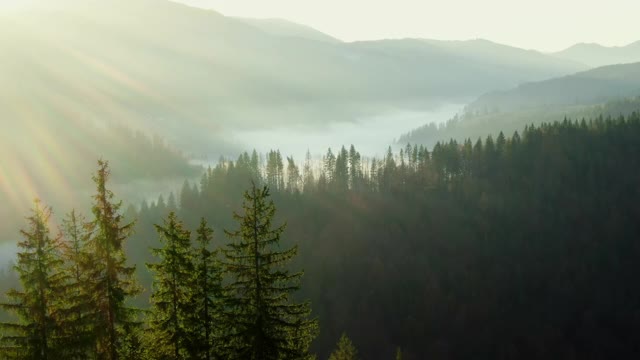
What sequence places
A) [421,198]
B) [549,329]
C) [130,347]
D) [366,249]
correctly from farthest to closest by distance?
[421,198] < [366,249] < [549,329] < [130,347]

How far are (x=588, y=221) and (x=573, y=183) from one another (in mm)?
20301

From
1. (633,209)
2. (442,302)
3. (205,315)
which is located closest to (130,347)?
(205,315)

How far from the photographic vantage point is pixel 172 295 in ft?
75.7

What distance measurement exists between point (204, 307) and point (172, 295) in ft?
4.85

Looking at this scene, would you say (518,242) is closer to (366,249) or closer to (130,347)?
(366,249)

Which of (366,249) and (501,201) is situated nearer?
(366,249)

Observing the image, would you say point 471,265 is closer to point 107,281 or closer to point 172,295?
point 172,295

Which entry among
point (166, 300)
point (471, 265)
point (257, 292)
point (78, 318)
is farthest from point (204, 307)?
point (471, 265)

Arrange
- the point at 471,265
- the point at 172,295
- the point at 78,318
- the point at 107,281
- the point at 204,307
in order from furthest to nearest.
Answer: the point at 471,265, the point at 78,318, the point at 107,281, the point at 204,307, the point at 172,295

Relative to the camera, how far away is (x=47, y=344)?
23.7m

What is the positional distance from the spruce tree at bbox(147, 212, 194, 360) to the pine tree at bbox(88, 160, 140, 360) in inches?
68.3

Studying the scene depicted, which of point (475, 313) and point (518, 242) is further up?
point (518, 242)

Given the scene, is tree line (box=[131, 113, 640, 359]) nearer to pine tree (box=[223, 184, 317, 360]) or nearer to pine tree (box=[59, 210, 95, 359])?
pine tree (box=[59, 210, 95, 359])

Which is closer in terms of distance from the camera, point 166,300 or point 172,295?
point 166,300
